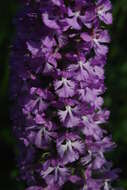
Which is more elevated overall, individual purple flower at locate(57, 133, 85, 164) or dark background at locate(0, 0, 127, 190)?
individual purple flower at locate(57, 133, 85, 164)

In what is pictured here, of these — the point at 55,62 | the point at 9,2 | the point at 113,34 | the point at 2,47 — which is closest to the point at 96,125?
the point at 55,62

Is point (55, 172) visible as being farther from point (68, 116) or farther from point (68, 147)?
point (68, 116)

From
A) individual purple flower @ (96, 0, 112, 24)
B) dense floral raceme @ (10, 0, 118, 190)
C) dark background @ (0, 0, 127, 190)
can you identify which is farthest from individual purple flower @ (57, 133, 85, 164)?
dark background @ (0, 0, 127, 190)

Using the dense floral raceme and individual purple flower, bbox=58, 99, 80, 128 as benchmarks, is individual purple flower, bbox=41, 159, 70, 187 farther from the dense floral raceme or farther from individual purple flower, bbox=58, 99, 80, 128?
individual purple flower, bbox=58, 99, 80, 128

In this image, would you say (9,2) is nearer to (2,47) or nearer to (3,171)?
(2,47)

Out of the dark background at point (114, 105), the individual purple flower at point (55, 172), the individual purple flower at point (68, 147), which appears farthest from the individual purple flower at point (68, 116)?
the dark background at point (114, 105)

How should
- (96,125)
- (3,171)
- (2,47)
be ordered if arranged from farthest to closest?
1. (2,47)
2. (3,171)
3. (96,125)

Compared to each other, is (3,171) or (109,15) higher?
(109,15)

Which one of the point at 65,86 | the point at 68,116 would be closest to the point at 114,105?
the point at 68,116
